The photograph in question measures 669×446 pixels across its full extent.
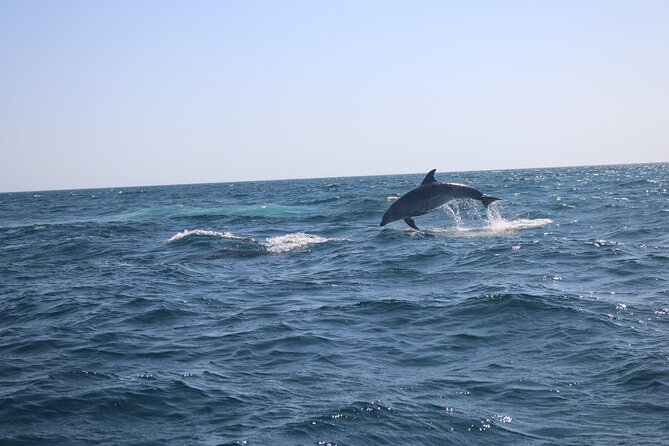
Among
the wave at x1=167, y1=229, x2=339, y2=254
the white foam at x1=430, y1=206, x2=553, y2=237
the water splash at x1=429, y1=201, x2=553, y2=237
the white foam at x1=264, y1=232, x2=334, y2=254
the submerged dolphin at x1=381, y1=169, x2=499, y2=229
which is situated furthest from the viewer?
the water splash at x1=429, y1=201, x2=553, y2=237

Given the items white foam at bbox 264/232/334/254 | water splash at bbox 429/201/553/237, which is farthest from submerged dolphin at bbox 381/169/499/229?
white foam at bbox 264/232/334/254

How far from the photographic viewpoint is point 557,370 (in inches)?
338

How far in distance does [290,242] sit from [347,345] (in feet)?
43.4

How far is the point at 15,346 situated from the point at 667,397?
9483 millimetres

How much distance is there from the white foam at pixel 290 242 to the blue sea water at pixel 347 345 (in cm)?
48

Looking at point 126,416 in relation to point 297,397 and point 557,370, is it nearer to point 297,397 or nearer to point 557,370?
point 297,397

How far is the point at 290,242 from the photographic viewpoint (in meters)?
23.2

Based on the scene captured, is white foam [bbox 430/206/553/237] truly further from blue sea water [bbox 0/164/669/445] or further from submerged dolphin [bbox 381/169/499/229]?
submerged dolphin [bbox 381/169/499/229]

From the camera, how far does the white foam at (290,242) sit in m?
21.7

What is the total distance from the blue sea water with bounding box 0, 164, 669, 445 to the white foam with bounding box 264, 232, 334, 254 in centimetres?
48

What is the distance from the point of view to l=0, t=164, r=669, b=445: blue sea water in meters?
7.16

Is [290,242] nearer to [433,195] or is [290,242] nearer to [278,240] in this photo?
[278,240]

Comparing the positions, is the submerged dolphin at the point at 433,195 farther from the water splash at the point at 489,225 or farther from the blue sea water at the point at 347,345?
the water splash at the point at 489,225

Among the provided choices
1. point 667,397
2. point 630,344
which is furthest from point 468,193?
point 667,397
